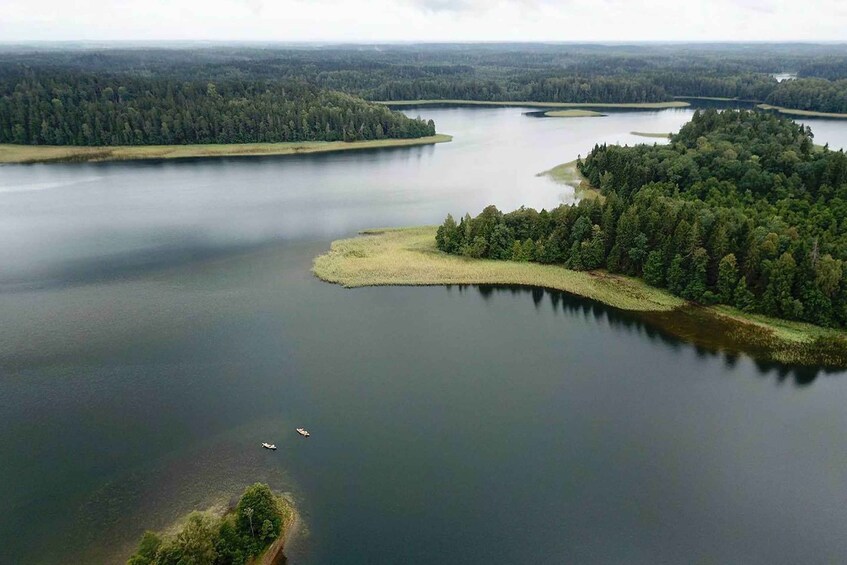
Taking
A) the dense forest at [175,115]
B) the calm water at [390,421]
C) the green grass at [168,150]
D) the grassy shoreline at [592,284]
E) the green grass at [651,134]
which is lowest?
the calm water at [390,421]

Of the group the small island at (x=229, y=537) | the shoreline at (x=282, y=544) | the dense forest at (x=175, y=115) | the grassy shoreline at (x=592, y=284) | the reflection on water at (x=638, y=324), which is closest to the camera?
the small island at (x=229, y=537)

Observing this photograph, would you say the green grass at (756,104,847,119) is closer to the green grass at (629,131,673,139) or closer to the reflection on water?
the green grass at (629,131,673,139)

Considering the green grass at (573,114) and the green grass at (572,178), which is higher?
the green grass at (573,114)

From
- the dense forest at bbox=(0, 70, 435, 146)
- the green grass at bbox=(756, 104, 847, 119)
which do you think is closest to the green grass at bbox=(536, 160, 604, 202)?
the dense forest at bbox=(0, 70, 435, 146)

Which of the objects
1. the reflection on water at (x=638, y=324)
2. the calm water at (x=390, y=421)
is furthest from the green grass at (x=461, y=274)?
the calm water at (x=390, y=421)

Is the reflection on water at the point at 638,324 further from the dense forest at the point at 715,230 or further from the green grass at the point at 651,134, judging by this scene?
the green grass at the point at 651,134

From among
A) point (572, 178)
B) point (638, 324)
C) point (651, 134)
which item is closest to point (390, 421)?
point (638, 324)

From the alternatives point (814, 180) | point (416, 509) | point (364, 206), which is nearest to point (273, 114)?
point (364, 206)
